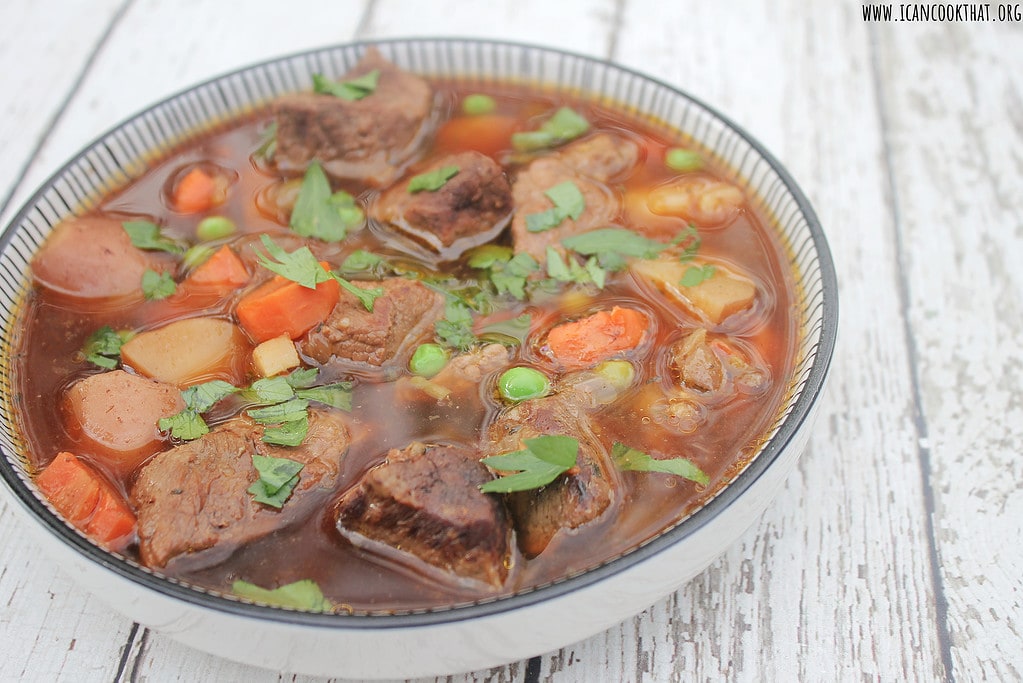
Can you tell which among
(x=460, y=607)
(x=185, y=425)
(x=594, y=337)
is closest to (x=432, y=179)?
(x=594, y=337)

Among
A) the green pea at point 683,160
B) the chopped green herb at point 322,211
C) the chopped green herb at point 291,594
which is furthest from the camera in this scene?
the green pea at point 683,160

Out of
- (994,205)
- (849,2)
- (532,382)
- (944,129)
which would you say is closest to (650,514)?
Answer: (532,382)

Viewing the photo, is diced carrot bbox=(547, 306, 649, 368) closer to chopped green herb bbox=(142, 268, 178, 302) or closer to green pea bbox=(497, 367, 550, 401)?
green pea bbox=(497, 367, 550, 401)

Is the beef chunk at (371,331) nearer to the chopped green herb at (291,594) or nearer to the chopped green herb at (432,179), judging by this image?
the chopped green herb at (432,179)

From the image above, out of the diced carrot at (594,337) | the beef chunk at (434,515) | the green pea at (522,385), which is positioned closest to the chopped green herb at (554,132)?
the diced carrot at (594,337)

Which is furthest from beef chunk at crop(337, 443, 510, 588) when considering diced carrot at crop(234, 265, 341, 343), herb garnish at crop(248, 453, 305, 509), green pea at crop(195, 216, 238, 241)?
green pea at crop(195, 216, 238, 241)

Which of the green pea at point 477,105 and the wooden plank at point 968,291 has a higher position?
the green pea at point 477,105

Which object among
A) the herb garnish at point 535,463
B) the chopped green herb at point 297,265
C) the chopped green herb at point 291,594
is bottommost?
the chopped green herb at point 291,594
